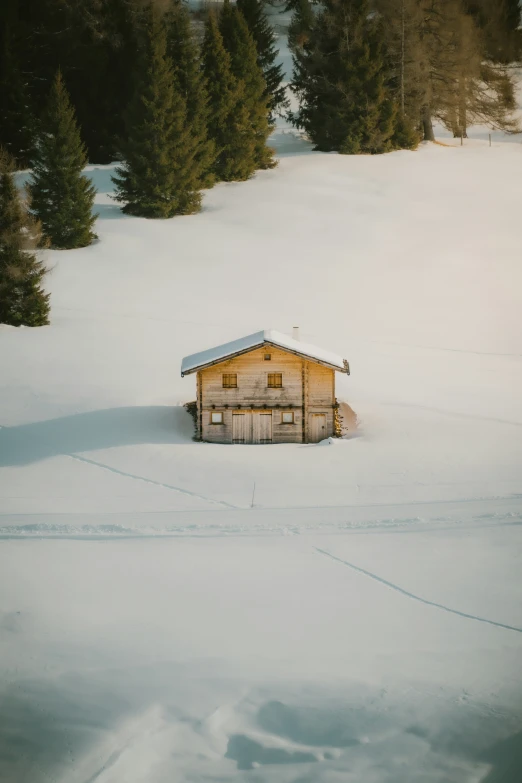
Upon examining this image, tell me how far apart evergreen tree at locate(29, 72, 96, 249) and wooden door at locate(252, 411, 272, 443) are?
23778 millimetres

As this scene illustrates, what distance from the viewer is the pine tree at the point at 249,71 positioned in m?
60.7

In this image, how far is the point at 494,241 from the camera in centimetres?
5341

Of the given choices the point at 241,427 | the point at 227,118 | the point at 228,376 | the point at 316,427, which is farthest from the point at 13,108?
the point at 316,427

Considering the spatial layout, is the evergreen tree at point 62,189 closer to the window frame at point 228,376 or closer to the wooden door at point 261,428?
the window frame at point 228,376

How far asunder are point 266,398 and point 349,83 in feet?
130

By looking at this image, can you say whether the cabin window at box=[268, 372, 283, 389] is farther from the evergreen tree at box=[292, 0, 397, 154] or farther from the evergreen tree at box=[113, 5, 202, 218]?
the evergreen tree at box=[292, 0, 397, 154]

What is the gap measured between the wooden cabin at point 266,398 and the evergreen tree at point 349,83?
37473mm

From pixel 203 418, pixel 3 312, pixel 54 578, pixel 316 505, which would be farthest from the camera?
pixel 3 312

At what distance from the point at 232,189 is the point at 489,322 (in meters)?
21.7

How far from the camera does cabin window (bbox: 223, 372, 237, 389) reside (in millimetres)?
30609

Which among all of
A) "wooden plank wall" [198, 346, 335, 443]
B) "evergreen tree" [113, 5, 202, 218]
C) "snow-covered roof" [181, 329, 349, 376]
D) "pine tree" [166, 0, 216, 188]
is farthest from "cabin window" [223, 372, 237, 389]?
"pine tree" [166, 0, 216, 188]

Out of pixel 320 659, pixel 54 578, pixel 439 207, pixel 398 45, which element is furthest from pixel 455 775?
pixel 398 45

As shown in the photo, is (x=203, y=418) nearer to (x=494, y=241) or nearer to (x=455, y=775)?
(x=455, y=775)

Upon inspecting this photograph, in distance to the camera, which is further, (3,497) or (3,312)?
(3,312)
